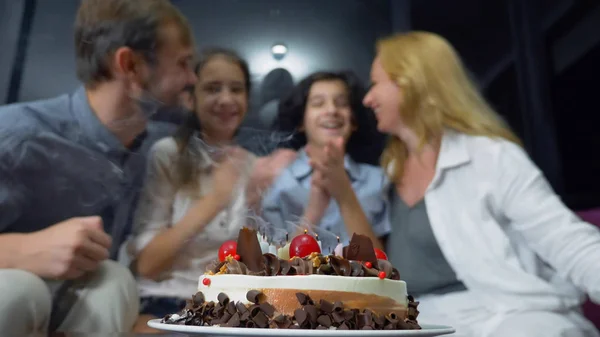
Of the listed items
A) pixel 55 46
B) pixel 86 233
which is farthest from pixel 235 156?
pixel 55 46

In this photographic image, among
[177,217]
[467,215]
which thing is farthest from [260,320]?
[467,215]

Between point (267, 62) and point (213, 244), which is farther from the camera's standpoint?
point (267, 62)

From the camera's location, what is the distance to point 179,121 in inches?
63.4

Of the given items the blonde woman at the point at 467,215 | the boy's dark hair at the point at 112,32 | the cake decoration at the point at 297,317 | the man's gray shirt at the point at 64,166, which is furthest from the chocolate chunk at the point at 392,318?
the boy's dark hair at the point at 112,32

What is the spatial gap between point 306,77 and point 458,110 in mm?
430

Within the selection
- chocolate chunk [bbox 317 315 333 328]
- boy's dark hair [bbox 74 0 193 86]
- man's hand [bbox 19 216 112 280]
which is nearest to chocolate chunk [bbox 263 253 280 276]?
chocolate chunk [bbox 317 315 333 328]

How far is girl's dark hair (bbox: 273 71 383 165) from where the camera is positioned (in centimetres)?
165

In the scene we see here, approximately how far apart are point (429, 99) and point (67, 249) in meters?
1.02

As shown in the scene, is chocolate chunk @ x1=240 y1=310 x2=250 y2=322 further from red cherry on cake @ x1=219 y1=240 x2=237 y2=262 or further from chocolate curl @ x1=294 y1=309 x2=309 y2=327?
red cherry on cake @ x1=219 y1=240 x2=237 y2=262

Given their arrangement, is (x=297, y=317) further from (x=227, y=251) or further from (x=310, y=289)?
(x=227, y=251)

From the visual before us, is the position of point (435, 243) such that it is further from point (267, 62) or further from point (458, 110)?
point (267, 62)

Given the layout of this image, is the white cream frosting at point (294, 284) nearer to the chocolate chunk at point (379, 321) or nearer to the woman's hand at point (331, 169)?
the chocolate chunk at point (379, 321)

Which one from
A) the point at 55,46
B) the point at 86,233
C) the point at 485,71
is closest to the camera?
the point at 86,233

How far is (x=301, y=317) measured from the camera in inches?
36.9
